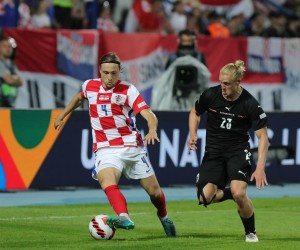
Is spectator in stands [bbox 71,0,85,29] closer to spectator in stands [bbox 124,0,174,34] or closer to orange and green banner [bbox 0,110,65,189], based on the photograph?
spectator in stands [bbox 124,0,174,34]

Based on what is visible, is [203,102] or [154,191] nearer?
[154,191]

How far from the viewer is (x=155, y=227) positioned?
1299 centimetres

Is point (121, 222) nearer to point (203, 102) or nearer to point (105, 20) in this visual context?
point (203, 102)

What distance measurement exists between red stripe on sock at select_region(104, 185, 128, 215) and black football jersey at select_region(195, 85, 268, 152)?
1239 mm

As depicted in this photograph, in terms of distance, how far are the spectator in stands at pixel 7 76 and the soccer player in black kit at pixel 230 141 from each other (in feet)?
29.1

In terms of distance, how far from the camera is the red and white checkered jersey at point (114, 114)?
11.4 meters

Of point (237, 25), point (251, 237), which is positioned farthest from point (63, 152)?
point (237, 25)

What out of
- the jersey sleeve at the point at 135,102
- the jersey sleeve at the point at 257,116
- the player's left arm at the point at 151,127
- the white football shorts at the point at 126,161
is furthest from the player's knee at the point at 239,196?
the jersey sleeve at the point at 135,102

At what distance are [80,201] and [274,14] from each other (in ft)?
42.9

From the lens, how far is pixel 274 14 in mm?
28047

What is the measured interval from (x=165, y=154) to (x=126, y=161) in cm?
676

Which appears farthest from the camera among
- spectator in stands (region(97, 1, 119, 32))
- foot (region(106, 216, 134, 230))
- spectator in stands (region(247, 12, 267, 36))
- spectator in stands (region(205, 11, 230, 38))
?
spectator in stands (region(247, 12, 267, 36))

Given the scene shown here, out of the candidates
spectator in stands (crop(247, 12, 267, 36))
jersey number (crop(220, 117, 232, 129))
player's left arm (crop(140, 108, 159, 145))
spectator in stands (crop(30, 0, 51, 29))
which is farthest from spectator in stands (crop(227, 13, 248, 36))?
player's left arm (crop(140, 108, 159, 145))

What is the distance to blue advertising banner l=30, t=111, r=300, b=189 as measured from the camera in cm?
1733
